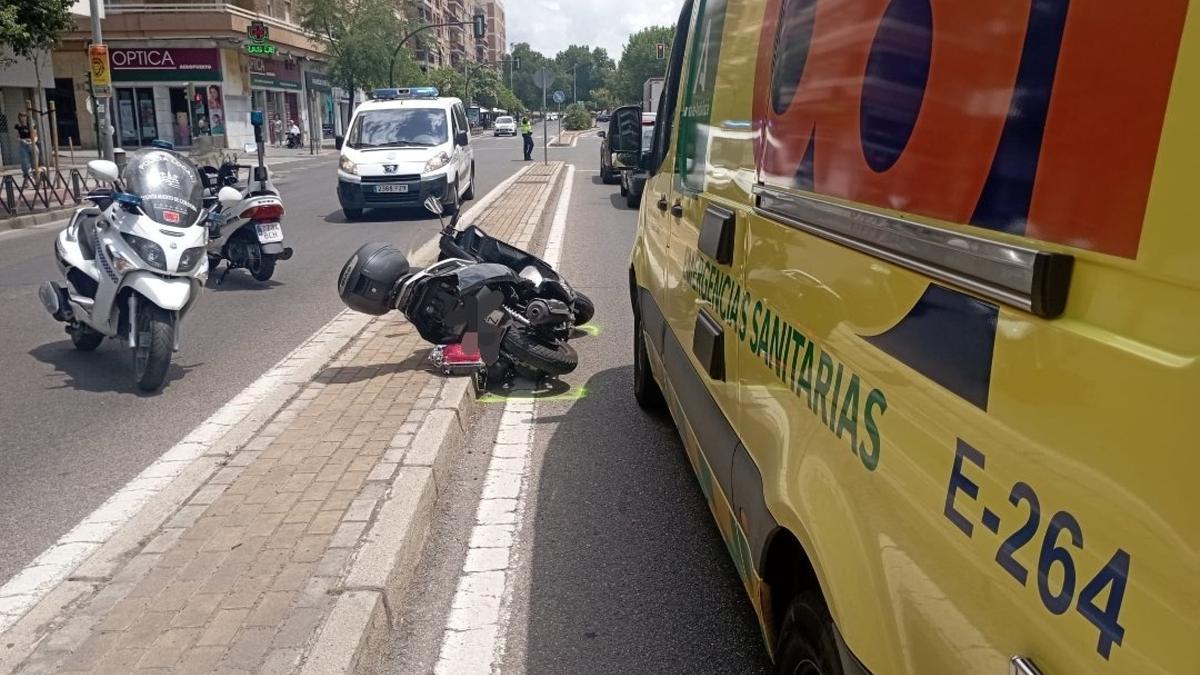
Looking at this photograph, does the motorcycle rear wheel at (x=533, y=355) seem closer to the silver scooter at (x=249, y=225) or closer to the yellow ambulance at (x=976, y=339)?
the yellow ambulance at (x=976, y=339)

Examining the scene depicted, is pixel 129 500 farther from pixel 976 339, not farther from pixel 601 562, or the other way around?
pixel 976 339

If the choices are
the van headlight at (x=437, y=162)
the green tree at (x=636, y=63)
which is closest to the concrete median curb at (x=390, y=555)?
the van headlight at (x=437, y=162)

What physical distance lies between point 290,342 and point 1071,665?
7499 mm

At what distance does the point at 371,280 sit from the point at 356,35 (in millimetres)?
48447

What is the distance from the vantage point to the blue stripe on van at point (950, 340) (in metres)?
1.53

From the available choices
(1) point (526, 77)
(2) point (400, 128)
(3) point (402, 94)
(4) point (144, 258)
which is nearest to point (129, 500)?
(4) point (144, 258)

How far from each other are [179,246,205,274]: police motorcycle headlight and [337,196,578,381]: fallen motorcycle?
106 cm

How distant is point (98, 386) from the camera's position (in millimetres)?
6773

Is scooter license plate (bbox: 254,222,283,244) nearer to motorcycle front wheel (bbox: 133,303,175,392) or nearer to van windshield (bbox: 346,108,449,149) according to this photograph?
motorcycle front wheel (bbox: 133,303,175,392)

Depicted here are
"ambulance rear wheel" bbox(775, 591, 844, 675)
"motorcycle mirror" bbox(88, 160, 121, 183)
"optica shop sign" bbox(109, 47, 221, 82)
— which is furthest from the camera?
"optica shop sign" bbox(109, 47, 221, 82)

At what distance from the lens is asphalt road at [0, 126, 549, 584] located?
4.84 metres

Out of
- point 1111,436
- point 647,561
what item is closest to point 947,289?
point 1111,436

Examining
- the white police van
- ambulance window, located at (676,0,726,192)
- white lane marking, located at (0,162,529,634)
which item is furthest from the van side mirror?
the white police van

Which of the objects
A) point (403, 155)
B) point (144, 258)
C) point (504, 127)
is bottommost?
point (504, 127)
